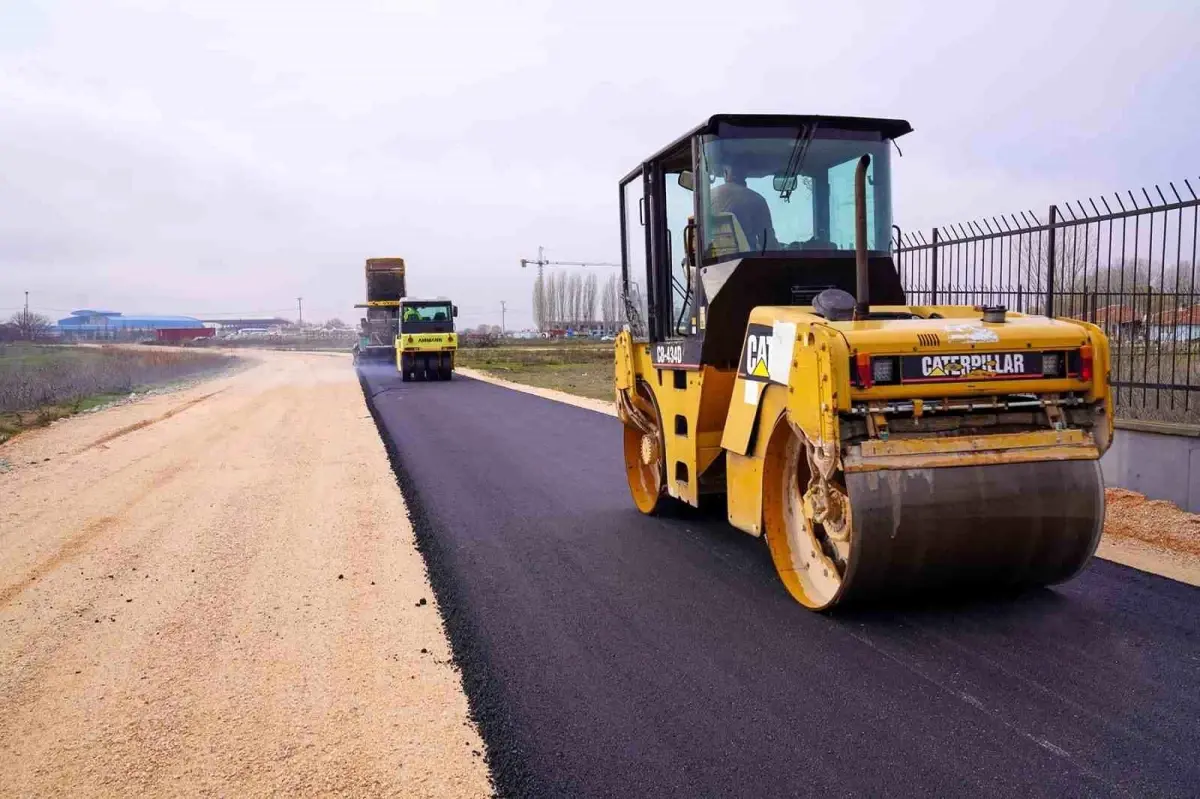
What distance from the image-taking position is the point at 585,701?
3.91m

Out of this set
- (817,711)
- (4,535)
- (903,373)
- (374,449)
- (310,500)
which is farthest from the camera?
(374,449)

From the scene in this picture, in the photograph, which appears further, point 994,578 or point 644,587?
point 644,587

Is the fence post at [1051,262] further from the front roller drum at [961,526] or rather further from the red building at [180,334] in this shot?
the red building at [180,334]

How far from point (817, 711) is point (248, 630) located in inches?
119

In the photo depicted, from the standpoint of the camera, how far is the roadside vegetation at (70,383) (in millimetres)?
18739

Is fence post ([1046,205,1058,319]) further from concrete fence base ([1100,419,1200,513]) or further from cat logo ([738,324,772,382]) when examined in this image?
cat logo ([738,324,772,382])

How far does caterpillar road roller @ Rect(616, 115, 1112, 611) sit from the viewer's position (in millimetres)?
4297

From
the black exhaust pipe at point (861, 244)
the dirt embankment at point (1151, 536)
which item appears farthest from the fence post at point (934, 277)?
the black exhaust pipe at point (861, 244)

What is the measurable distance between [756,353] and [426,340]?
84.5ft

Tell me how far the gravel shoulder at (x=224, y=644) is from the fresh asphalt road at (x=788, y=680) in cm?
33

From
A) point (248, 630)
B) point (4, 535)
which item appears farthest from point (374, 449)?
point (248, 630)

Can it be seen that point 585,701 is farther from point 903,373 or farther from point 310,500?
point 310,500

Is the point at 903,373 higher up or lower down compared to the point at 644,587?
higher up

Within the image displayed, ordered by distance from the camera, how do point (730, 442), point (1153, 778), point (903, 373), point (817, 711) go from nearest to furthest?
point (1153, 778) < point (817, 711) < point (903, 373) < point (730, 442)
